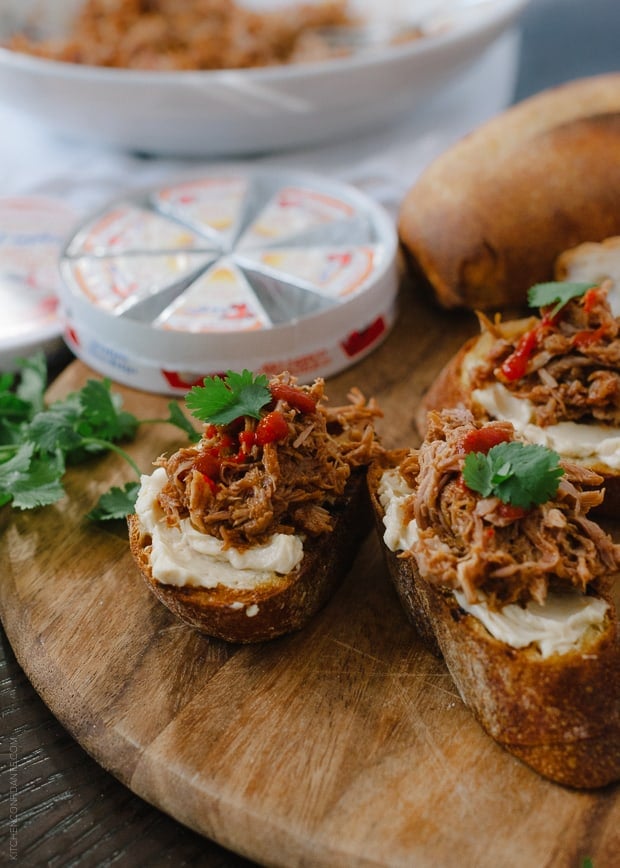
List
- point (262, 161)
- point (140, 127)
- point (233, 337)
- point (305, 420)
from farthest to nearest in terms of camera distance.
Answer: point (262, 161) → point (140, 127) → point (233, 337) → point (305, 420)

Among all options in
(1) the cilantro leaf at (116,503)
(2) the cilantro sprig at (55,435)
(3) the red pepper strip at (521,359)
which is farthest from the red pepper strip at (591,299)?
(1) the cilantro leaf at (116,503)

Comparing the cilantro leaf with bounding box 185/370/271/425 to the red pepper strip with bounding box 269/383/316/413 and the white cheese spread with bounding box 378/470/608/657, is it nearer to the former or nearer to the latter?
the red pepper strip with bounding box 269/383/316/413

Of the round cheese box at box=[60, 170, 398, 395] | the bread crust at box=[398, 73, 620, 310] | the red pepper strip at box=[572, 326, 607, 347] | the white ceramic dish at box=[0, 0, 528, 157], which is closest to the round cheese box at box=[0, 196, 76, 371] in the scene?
the round cheese box at box=[60, 170, 398, 395]

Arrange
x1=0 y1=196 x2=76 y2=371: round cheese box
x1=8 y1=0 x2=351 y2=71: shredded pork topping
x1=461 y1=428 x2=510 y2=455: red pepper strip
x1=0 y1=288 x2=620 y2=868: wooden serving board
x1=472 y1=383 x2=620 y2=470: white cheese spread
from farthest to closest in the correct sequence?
x1=8 y1=0 x2=351 y2=71: shredded pork topping → x1=0 y1=196 x2=76 y2=371: round cheese box → x1=472 y1=383 x2=620 y2=470: white cheese spread → x1=461 y1=428 x2=510 y2=455: red pepper strip → x1=0 y1=288 x2=620 y2=868: wooden serving board

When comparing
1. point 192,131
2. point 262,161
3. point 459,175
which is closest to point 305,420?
point 459,175

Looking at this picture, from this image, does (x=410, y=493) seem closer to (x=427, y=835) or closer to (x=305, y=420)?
(x=305, y=420)

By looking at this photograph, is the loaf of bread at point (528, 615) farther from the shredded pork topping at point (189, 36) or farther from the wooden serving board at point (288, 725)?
the shredded pork topping at point (189, 36)
